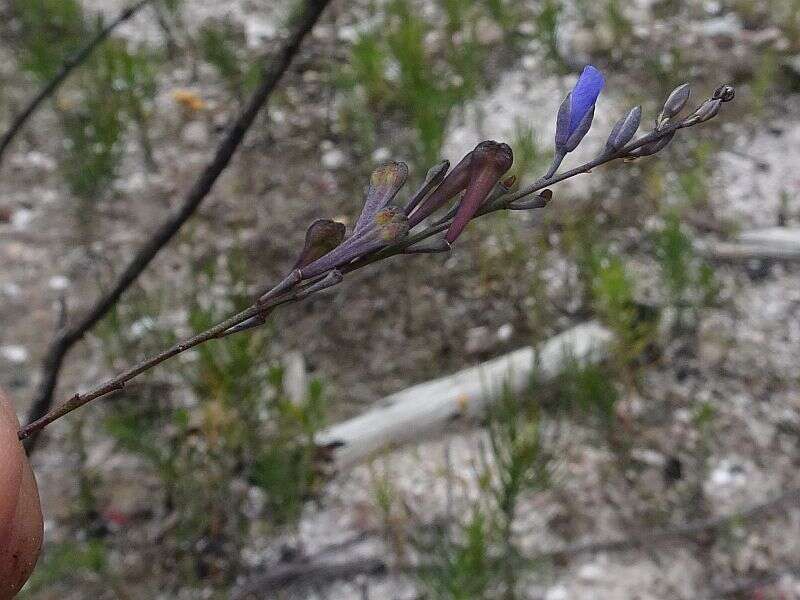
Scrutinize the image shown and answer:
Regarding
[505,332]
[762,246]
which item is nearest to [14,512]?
[505,332]

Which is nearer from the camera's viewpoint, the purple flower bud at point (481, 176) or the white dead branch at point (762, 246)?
the purple flower bud at point (481, 176)

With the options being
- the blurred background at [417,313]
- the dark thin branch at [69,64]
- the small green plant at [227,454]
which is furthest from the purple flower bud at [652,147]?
the small green plant at [227,454]

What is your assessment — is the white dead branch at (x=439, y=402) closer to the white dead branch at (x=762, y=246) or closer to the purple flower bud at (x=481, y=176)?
the white dead branch at (x=762, y=246)

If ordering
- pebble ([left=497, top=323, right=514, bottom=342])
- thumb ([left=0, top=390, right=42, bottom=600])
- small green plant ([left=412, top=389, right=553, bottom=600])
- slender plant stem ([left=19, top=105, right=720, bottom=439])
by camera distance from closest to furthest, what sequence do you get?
slender plant stem ([left=19, top=105, right=720, bottom=439]), thumb ([left=0, top=390, right=42, bottom=600]), small green plant ([left=412, top=389, right=553, bottom=600]), pebble ([left=497, top=323, right=514, bottom=342])

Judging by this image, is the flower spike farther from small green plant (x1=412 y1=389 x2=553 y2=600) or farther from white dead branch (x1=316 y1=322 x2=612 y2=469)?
white dead branch (x1=316 y1=322 x2=612 y2=469)

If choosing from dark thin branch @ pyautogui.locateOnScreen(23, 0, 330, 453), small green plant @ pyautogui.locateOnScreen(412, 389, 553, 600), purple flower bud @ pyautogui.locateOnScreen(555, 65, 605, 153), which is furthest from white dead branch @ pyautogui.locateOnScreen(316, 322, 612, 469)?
purple flower bud @ pyautogui.locateOnScreen(555, 65, 605, 153)

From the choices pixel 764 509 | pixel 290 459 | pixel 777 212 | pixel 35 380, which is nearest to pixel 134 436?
pixel 290 459

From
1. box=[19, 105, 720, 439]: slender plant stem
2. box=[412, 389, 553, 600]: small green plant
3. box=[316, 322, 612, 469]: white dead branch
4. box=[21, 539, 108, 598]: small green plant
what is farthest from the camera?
box=[316, 322, 612, 469]: white dead branch
